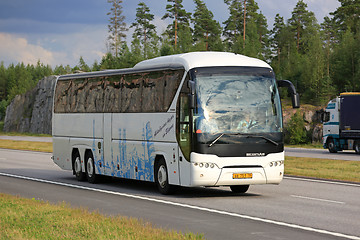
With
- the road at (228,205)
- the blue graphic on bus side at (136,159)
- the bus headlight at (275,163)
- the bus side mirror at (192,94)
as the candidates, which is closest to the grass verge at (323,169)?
the road at (228,205)

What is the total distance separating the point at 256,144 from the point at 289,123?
141ft

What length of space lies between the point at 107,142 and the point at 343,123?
2465 centimetres

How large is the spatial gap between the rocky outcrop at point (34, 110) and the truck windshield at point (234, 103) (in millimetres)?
85947

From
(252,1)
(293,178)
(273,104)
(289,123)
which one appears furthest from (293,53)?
(273,104)

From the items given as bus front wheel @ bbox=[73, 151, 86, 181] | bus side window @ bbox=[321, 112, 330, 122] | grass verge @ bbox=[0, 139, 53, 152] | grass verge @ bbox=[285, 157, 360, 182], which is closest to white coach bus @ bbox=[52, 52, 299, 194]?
bus front wheel @ bbox=[73, 151, 86, 181]

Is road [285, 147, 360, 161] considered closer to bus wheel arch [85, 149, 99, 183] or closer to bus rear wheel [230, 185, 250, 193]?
bus wheel arch [85, 149, 99, 183]

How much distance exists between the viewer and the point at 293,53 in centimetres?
9456

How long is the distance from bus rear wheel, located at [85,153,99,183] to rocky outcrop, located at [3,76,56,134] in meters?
79.8

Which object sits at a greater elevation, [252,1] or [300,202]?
[252,1]

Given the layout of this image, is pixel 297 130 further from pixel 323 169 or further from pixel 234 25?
pixel 234 25

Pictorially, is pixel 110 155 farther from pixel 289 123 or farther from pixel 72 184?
pixel 289 123

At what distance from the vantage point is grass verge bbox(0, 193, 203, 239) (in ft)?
33.2

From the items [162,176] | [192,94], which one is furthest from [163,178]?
[192,94]

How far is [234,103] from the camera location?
17.0m
